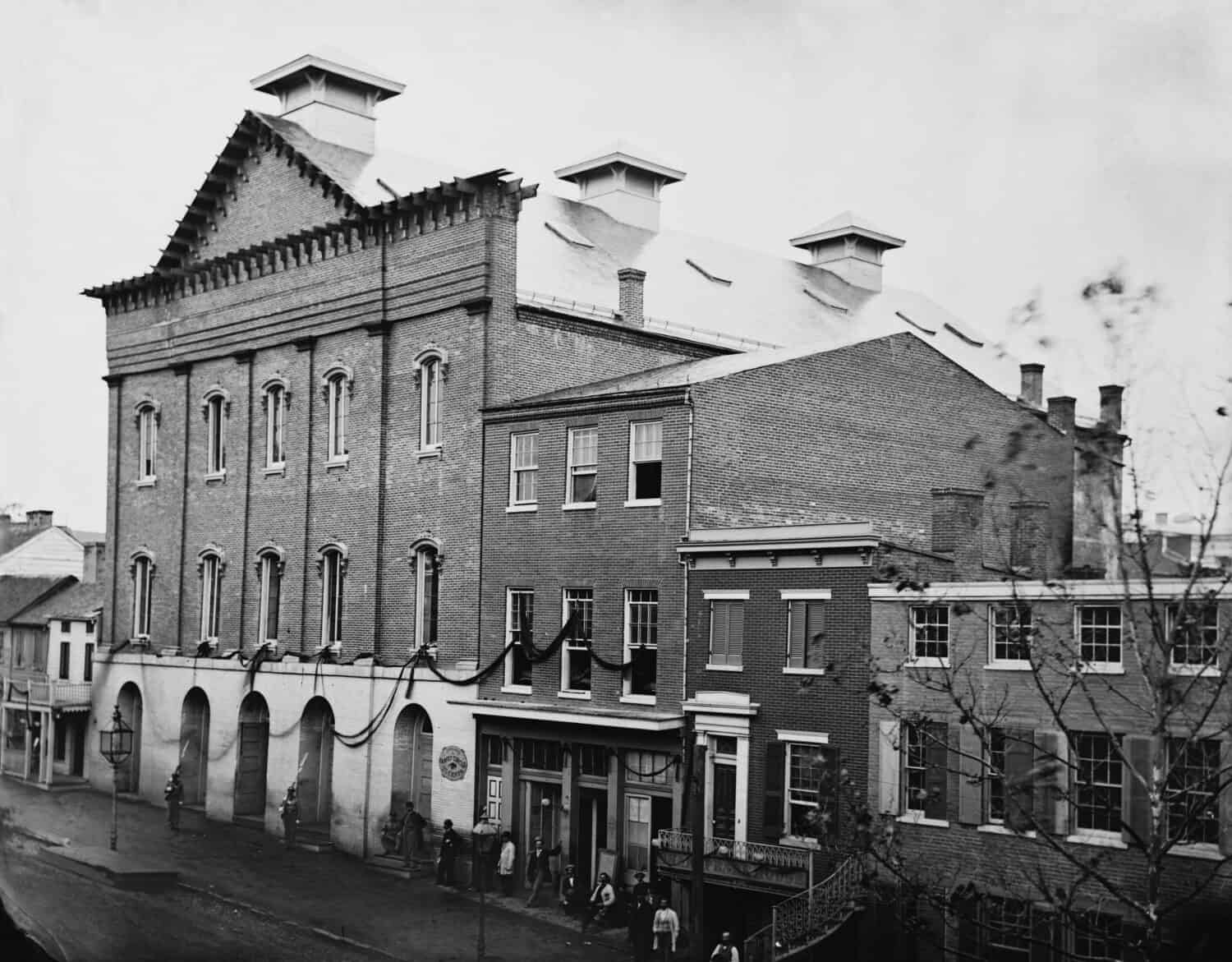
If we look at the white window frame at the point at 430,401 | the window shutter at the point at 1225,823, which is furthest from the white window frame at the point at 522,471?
the window shutter at the point at 1225,823

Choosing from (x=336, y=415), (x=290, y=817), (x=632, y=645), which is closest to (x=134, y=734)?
(x=290, y=817)

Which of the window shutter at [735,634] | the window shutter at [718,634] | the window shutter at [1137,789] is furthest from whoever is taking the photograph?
the window shutter at [718,634]

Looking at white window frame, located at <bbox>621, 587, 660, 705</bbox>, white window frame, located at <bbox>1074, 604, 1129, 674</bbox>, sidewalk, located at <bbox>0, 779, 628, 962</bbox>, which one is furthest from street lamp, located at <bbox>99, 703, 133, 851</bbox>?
white window frame, located at <bbox>1074, 604, 1129, 674</bbox>

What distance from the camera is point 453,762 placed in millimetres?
29781

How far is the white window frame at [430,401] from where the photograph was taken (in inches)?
1256

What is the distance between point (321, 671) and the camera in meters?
34.0

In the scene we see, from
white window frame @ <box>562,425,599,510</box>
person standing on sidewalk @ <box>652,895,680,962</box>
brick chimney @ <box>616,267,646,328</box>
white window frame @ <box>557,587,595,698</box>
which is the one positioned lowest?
person standing on sidewalk @ <box>652,895,680,962</box>

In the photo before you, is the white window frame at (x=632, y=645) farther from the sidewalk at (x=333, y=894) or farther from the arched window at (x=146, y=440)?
the arched window at (x=146, y=440)

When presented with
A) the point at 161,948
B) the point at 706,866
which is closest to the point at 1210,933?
the point at 706,866

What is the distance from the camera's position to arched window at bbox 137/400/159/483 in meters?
42.0

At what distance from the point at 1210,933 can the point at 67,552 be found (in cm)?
2343

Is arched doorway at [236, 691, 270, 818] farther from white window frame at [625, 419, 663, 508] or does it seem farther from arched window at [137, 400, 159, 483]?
white window frame at [625, 419, 663, 508]

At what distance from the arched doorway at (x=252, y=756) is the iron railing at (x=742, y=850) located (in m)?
15.1

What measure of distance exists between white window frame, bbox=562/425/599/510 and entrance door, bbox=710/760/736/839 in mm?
5852
